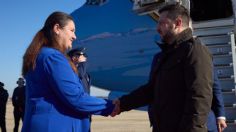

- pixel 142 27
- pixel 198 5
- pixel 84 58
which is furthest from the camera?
pixel 198 5

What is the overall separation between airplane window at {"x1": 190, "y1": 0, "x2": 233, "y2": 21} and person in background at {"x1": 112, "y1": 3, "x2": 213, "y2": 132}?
734 cm

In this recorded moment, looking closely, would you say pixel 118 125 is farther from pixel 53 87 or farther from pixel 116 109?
pixel 53 87

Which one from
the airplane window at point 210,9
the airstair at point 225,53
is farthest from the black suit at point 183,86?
the airplane window at point 210,9

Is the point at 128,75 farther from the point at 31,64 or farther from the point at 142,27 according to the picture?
the point at 31,64

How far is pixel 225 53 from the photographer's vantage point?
26.9 feet

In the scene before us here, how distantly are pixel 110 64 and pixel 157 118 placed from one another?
26.7ft

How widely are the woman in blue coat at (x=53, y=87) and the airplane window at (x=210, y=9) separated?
7.81 meters

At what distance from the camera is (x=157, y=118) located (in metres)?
3.48

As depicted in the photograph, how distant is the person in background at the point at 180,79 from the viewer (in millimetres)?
3123

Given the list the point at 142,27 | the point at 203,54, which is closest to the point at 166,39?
the point at 203,54

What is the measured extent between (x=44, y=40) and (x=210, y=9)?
8546mm

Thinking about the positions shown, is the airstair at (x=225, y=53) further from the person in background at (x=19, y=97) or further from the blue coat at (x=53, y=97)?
the person in background at (x=19, y=97)

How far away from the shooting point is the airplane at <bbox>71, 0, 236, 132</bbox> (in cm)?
880

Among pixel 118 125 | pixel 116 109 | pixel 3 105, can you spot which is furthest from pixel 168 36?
pixel 118 125
